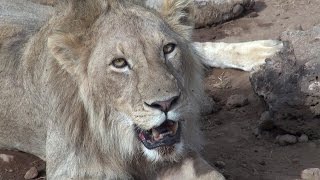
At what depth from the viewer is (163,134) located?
12.7 feet

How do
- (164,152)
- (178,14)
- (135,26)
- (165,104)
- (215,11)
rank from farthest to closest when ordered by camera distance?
(215,11) → (178,14) → (135,26) → (164,152) → (165,104)

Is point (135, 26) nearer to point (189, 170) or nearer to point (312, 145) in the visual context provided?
point (189, 170)

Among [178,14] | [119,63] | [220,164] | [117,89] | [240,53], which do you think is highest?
[178,14]

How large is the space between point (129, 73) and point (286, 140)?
1.57 m

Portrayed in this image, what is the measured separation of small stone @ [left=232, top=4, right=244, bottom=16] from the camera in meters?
7.10

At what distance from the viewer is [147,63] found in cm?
387

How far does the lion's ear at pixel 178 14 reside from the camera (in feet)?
14.3

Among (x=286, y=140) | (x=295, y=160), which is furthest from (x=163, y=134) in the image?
(x=286, y=140)

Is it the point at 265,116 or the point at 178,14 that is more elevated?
the point at 178,14

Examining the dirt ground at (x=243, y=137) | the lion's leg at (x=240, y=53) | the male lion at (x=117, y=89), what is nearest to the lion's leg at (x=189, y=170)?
the male lion at (x=117, y=89)

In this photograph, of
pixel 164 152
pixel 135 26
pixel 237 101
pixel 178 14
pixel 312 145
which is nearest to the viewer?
pixel 164 152

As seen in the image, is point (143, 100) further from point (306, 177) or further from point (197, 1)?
point (197, 1)

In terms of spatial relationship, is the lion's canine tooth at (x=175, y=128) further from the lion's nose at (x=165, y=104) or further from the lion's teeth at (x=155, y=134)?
the lion's nose at (x=165, y=104)

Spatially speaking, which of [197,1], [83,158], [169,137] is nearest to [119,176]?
[83,158]
